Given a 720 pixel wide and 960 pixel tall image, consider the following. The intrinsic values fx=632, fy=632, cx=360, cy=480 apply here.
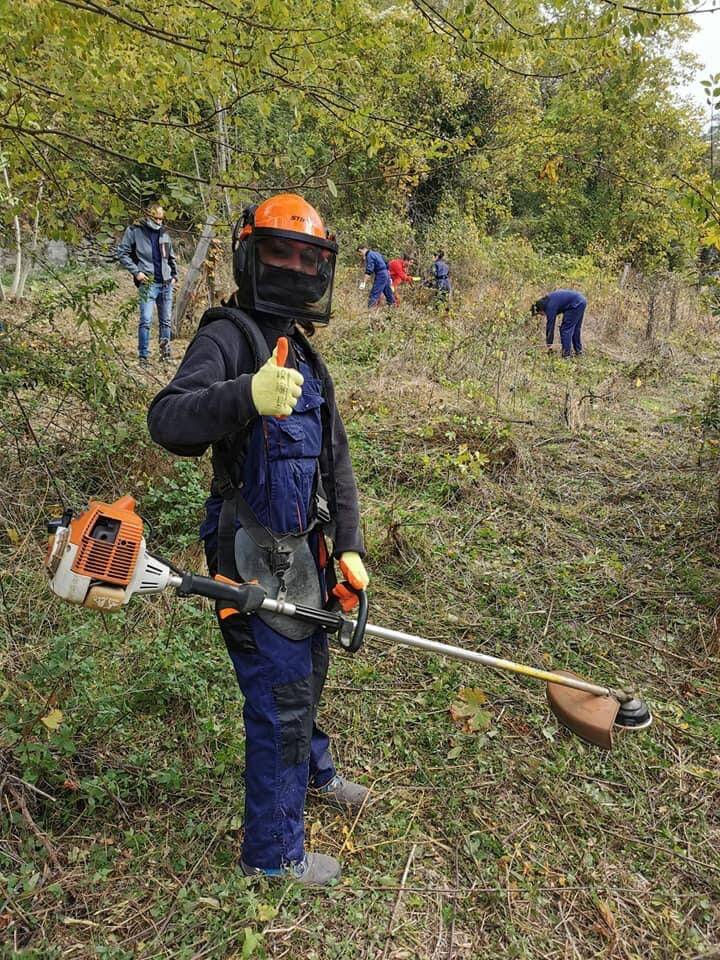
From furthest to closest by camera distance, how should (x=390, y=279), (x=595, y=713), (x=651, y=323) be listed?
1. (x=390, y=279)
2. (x=651, y=323)
3. (x=595, y=713)

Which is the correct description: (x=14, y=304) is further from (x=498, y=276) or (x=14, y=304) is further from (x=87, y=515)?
(x=498, y=276)

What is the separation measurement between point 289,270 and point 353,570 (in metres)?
1.03

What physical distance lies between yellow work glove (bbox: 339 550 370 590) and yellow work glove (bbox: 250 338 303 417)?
2.55 feet

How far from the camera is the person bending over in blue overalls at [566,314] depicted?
9688mm

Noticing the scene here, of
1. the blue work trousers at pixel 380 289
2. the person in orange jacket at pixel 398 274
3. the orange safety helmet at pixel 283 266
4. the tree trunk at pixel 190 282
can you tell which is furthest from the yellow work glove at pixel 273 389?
the person in orange jacket at pixel 398 274

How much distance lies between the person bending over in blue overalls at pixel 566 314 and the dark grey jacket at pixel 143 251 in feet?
19.0

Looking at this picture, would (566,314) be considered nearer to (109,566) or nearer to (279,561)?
(279,561)

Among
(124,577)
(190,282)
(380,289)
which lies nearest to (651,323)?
(380,289)

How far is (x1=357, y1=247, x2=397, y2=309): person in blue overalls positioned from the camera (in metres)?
11.7

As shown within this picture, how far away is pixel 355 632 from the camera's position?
207cm

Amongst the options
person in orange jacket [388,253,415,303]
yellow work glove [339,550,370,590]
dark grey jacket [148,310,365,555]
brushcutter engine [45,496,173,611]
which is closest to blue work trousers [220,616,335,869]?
yellow work glove [339,550,370,590]

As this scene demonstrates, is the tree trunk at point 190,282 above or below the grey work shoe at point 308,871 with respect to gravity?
above

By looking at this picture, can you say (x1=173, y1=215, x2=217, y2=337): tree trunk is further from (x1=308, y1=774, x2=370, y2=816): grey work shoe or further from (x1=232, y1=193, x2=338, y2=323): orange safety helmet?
(x1=308, y1=774, x2=370, y2=816): grey work shoe

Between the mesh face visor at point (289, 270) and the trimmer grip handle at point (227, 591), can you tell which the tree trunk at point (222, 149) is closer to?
the mesh face visor at point (289, 270)
